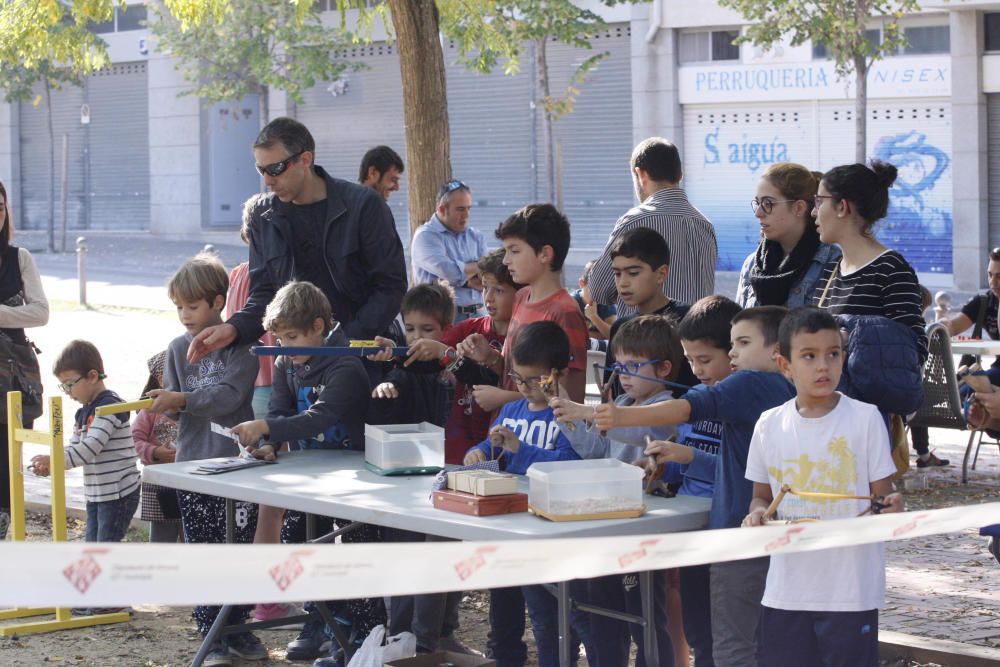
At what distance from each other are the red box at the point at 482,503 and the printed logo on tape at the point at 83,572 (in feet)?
5.63

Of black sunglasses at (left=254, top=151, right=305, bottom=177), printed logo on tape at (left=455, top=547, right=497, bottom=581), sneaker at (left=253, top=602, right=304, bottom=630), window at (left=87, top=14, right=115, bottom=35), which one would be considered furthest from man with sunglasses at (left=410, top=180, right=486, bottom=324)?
window at (left=87, top=14, right=115, bottom=35)

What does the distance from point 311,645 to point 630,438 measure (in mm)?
1894

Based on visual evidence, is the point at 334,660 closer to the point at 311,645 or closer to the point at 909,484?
the point at 311,645

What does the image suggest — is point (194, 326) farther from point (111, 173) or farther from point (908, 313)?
point (111, 173)

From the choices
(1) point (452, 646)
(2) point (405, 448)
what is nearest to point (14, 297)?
(2) point (405, 448)

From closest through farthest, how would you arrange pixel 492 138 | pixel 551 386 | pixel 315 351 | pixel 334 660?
pixel 551 386
pixel 315 351
pixel 334 660
pixel 492 138

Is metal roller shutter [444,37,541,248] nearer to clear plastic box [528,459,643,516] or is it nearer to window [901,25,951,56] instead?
window [901,25,951,56]

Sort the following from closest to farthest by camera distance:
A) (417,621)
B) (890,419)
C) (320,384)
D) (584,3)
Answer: (890,419)
(417,621)
(320,384)
(584,3)

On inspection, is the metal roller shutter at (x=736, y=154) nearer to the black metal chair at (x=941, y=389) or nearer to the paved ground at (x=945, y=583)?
the black metal chair at (x=941, y=389)

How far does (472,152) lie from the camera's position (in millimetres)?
27297

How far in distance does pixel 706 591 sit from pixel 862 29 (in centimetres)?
1453

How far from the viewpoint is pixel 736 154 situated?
2297 cm

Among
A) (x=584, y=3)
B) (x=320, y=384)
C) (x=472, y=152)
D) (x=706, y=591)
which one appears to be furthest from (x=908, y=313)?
(x=472, y=152)

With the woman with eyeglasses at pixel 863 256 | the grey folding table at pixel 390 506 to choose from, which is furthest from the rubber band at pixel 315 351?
the woman with eyeglasses at pixel 863 256
